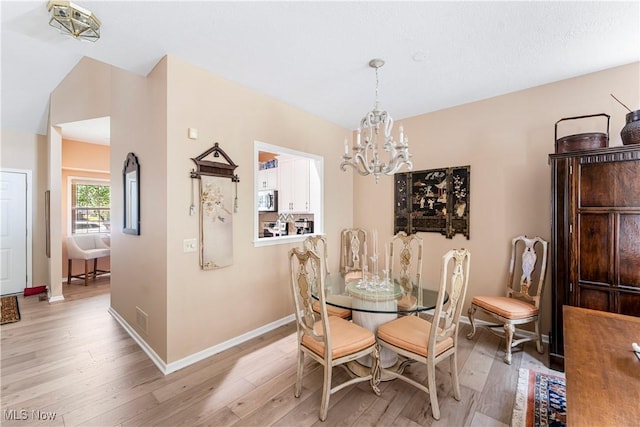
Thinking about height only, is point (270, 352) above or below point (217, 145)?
below

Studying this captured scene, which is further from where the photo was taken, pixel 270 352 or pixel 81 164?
pixel 81 164

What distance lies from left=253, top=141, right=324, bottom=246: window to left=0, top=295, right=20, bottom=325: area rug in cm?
336

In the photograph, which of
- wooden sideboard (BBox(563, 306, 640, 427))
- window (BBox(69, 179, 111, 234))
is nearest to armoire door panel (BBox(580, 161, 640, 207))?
wooden sideboard (BBox(563, 306, 640, 427))

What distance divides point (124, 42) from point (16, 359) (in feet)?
10.2

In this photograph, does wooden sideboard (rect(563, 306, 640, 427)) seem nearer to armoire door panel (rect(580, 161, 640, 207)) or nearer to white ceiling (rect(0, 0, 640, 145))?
armoire door panel (rect(580, 161, 640, 207))

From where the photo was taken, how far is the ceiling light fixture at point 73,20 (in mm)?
1715

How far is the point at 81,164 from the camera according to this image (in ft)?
18.1

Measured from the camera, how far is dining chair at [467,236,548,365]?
2537mm

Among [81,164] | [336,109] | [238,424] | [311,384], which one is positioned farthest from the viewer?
[81,164]

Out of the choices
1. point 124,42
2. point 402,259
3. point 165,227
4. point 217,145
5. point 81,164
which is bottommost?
point 402,259

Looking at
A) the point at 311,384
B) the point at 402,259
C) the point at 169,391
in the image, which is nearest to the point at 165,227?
the point at 169,391

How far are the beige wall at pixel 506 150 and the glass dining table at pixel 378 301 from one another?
999 mm

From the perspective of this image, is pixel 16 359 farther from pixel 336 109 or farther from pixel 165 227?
pixel 336 109

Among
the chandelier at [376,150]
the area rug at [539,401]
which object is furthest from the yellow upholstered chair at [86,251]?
the area rug at [539,401]
